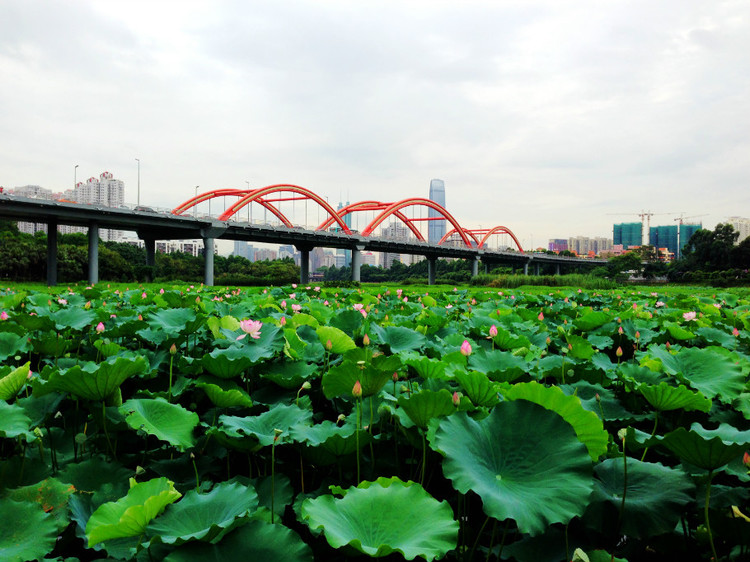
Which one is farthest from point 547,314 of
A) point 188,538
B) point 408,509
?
point 188,538

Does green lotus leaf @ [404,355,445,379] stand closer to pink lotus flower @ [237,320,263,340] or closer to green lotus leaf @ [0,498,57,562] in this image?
pink lotus flower @ [237,320,263,340]

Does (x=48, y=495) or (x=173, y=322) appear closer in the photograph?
(x=48, y=495)

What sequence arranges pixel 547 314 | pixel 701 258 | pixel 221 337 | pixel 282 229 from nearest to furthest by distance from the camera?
pixel 221 337 < pixel 547 314 < pixel 282 229 < pixel 701 258

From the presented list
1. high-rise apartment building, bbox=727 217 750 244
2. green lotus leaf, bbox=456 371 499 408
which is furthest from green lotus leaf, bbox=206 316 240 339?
high-rise apartment building, bbox=727 217 750 244

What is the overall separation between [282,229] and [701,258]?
61.4m

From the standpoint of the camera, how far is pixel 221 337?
7.73 ft

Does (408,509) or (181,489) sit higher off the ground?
(408,509)

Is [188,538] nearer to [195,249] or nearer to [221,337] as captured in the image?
[221,337]

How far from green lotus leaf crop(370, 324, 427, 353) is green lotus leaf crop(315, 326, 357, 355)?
0.82ft

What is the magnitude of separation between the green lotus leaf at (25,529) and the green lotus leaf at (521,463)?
870mm

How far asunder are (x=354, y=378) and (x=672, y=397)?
3.19ft

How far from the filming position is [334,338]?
6.39 ft

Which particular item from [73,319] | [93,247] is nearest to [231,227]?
[93,247]

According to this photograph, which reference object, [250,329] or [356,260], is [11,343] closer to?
[250,329]
